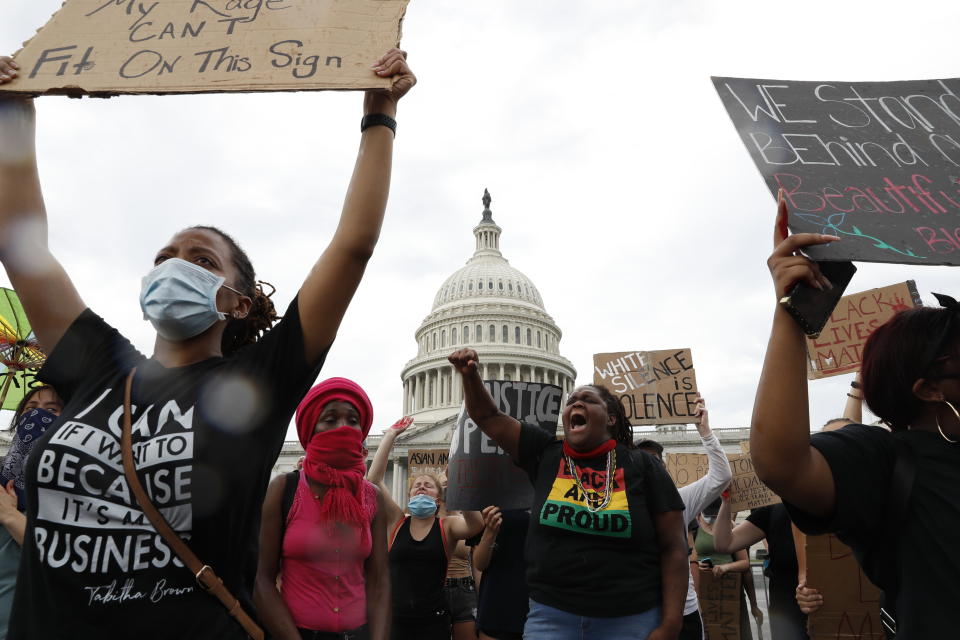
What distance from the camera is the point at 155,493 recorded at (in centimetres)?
168

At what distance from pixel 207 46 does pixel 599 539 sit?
2561 millimetres

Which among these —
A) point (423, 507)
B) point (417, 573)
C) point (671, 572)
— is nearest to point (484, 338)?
point (423, 507)

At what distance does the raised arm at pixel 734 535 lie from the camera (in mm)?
5281

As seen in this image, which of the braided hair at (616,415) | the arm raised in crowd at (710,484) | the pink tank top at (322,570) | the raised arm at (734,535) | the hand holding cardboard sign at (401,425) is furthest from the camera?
the hand holding cardboard sign at (401,425)

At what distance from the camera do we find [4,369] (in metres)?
6.36

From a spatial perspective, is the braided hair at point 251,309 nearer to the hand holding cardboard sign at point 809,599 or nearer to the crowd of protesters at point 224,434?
the crowd of protesters at point 224,434

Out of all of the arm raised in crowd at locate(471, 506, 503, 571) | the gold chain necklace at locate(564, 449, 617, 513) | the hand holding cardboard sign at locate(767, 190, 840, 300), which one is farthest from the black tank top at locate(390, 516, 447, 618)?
the hand holding cardboard sign at locate(767, 190, 840, 300)

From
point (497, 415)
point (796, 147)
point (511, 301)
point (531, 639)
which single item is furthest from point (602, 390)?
point (511, 301)

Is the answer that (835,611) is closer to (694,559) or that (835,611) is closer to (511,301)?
(694,559)

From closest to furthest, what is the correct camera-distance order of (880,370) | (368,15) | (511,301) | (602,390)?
1. (880,370)
2. (368,15)
3. (602,390)
4. (511,301)

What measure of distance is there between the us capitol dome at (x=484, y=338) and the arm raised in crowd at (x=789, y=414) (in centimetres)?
6255

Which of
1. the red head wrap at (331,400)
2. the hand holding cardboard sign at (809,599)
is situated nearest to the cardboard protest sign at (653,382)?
the hand holding cardboard sign at (809,599)

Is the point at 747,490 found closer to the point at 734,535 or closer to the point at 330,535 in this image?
the point at 734,535

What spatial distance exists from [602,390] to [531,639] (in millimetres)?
1345
